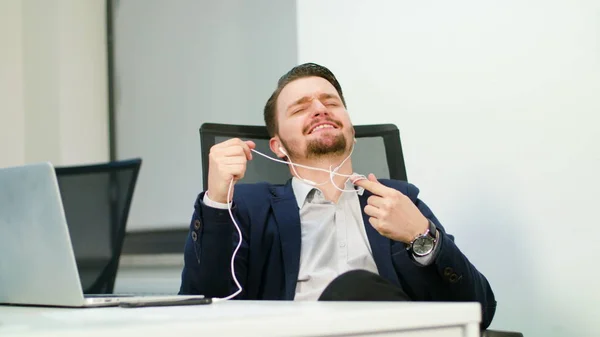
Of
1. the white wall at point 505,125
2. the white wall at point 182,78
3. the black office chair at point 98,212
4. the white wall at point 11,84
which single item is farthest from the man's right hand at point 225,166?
the white wall at point 11,84

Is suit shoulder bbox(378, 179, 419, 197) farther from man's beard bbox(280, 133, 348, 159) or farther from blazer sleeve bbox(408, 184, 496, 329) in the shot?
blazer sleeve bbox(408, 184, 496, 329)

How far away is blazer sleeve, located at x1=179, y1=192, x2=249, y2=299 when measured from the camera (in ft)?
4.01

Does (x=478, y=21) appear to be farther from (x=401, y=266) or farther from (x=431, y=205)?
(x=401, y=266)

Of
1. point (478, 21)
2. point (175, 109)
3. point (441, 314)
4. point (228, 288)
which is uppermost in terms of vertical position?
point (478, 21)

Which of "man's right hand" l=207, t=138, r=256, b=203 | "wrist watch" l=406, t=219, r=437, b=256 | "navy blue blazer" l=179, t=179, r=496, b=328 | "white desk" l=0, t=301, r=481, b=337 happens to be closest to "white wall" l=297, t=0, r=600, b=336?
"navy blue blazer" l=179, t=179, r=496, b=328

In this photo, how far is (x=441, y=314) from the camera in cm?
63

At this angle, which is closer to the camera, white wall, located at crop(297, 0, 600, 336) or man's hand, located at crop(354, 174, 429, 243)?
man's hand, located at crop(354, 174, 429, 243)

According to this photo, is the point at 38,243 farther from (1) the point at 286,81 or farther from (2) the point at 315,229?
(1) the point at 286,81

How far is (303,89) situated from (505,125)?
2.08 ft

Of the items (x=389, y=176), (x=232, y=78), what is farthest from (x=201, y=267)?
(x=232, y=78)

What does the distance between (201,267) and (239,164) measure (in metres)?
0.24

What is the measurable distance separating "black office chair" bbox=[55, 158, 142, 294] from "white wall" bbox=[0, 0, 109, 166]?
1023 millimetres

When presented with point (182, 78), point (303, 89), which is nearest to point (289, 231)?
point (303, 89)

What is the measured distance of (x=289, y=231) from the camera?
4.75ft
